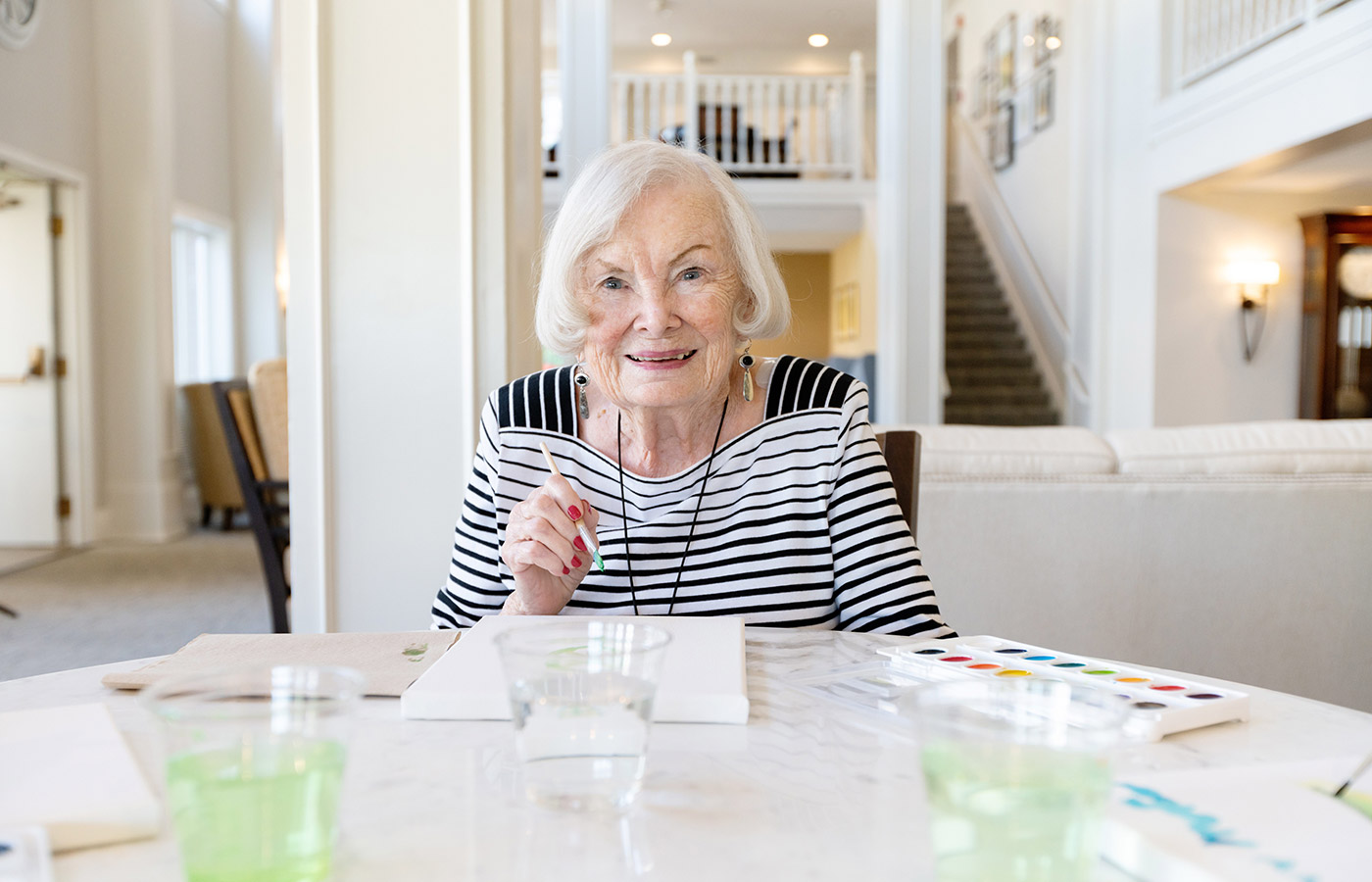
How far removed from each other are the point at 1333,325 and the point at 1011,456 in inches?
238

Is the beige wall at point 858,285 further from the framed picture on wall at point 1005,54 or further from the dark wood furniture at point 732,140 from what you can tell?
the framed picture on wall at point 1005,54

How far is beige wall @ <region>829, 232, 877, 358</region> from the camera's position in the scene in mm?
10689

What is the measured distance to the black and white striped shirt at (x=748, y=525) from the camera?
1.31 meters

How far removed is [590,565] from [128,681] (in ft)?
1.72

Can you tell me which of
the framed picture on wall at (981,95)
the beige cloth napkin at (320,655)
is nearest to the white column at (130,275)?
the beige cloth napkin at (320,655)

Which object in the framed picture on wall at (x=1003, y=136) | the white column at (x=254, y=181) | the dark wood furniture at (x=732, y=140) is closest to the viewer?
the white column at (x=254, y=181)

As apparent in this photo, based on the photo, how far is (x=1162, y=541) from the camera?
235cm

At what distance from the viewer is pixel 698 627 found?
3.20 ft

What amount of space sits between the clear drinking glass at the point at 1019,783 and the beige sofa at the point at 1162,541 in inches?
75.1

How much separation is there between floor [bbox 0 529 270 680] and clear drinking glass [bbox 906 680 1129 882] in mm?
3967

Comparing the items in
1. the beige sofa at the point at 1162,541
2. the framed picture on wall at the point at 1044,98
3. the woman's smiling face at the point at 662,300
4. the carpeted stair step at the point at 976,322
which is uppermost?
the framed picture on wall at the point at 1044,98

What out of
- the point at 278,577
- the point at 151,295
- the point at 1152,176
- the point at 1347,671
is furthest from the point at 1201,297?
the point at 151,295

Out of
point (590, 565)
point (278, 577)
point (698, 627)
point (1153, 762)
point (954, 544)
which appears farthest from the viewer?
point (278, 577)

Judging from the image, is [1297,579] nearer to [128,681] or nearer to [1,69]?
[128,681]
